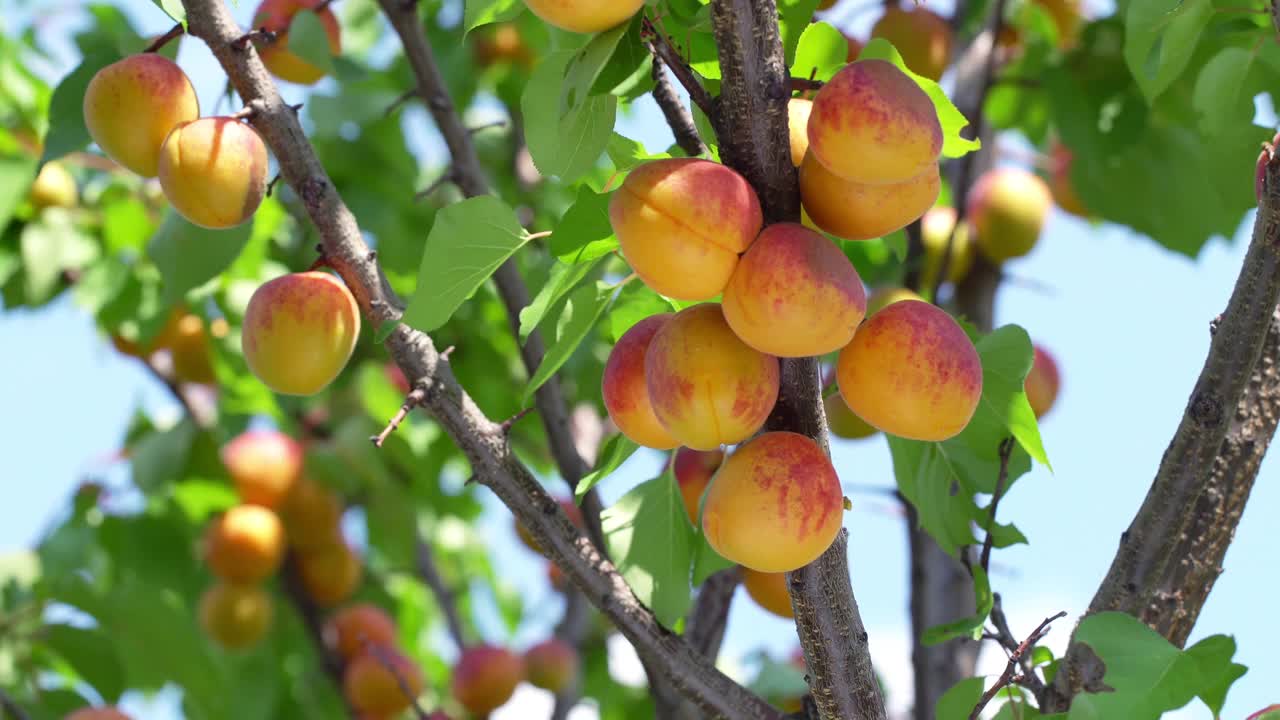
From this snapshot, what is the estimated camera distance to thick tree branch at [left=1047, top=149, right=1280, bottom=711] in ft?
3.60

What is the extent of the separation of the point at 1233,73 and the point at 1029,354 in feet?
1.62

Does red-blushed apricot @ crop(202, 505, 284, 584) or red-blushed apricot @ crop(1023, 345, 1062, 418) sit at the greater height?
red-blushed apricot @ crop(202, 505, 284, 584)

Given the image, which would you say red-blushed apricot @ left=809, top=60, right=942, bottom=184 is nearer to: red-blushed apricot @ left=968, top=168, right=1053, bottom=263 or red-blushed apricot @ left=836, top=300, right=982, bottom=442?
red-blushed apricot @ left=836, top=300, right=982, bottom=442

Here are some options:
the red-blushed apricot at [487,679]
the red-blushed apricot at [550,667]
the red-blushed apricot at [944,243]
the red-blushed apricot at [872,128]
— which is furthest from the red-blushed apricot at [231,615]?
the red-blushed apricot at [872,128]

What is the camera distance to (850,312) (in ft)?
2.77

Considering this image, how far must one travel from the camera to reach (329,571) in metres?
2.77

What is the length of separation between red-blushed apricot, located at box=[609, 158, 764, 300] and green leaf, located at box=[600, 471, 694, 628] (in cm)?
41

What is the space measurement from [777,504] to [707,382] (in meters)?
0.10

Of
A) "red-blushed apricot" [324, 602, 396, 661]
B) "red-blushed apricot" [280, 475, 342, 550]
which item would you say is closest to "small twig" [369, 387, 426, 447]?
"red-blushed apricot" [324, 602, 396, 661]

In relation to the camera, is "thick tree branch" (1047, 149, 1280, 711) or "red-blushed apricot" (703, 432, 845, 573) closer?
"red-blushed apricot" (703, 432, 845, 573)

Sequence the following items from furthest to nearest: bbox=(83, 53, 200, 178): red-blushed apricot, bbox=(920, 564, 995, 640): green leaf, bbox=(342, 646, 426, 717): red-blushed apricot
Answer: bbox=(342, 646, 426, 717): red-blushed apricot → bbox=(83, 53, 200, 178): red-blushed apricot → bbox=(920, 564, 995, 640): green leaf

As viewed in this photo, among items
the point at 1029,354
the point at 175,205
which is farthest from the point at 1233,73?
the point at 175,205

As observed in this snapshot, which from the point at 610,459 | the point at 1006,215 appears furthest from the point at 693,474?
the point at 1006,215

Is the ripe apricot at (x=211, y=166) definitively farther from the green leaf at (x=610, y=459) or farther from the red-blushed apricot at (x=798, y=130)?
the red-blushed apricot at (x=798, y=130)
